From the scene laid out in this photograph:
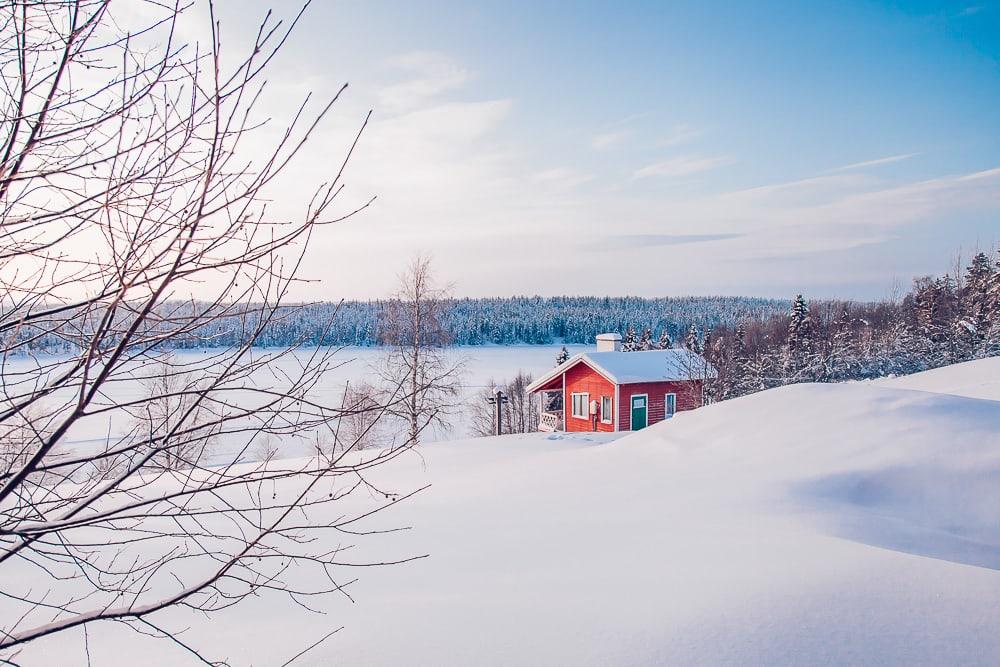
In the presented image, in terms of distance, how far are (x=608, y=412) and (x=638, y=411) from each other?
107 centimetres

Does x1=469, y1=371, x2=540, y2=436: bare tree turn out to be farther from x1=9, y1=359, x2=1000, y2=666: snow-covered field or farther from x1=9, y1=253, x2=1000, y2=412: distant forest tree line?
x1=9, y1=359, x2=1000, y2=666: snow-covered field

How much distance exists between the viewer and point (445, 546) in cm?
504

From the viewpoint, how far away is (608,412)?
2142 cm

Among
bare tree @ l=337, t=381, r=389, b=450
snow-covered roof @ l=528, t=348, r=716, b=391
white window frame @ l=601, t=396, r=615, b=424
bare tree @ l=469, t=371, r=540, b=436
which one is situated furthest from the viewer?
bare tree @ l=469, t=371, r=540, b=436

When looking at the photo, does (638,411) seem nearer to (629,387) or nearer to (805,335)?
(629,387)

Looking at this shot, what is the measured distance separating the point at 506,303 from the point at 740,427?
11017 centimetres

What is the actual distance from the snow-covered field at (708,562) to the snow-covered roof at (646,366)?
12.9 m

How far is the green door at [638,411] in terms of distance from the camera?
21.3 meters

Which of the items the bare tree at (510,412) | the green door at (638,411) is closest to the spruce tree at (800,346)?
the green door at (638,411)

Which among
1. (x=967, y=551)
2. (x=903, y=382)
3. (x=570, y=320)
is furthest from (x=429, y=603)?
(x=570, y=320)

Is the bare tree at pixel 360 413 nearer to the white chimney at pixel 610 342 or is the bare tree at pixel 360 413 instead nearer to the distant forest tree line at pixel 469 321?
the distant forest tree line at pixel 469 321

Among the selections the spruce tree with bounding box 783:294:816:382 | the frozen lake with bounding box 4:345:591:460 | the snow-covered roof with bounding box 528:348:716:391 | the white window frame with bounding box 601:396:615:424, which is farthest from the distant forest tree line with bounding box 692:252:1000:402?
the frozen lake with bounding box 4:345:591:460

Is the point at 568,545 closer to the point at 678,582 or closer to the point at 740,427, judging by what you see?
the point at 678,582

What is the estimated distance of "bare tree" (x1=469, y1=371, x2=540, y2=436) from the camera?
37956 mm
